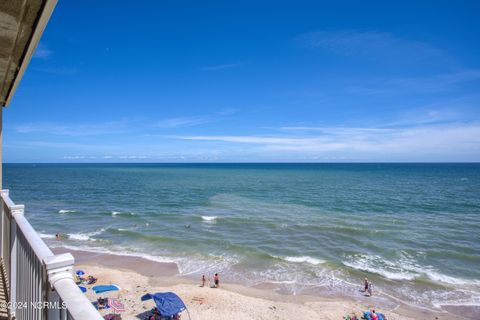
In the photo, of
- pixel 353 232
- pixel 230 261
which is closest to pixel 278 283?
pixel 230 261

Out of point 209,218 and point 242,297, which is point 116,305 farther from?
point 209,218

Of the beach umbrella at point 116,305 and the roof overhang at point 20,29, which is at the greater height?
the roof overhang at point 20,29

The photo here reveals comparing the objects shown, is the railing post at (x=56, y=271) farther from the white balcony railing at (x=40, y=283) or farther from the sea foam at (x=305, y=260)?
the sea foam at (x=305, y=260)

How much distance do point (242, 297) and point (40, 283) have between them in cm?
1567

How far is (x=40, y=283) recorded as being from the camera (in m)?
2.48

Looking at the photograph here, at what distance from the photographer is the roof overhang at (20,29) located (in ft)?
7.27

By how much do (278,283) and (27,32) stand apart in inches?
737

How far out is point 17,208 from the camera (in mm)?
3898

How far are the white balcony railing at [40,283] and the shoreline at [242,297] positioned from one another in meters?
13.0

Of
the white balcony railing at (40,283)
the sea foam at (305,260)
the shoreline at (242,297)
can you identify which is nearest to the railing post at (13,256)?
the white balcony railing at (40,283)

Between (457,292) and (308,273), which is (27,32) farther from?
(457,292)

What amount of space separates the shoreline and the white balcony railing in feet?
42.5

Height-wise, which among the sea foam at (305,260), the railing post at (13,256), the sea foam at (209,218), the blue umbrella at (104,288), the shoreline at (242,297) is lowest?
the shoreline at (242,297)

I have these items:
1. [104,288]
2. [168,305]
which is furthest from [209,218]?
[168,305]
